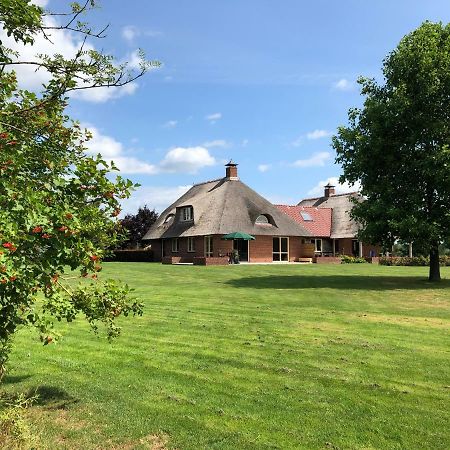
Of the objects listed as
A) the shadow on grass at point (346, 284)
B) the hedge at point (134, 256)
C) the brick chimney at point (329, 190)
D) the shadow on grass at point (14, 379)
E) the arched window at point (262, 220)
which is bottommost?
the shadow on grass at point (14, 379)

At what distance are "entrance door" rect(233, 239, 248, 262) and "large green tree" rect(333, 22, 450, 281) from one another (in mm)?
20015

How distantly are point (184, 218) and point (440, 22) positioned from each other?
28.8 meters

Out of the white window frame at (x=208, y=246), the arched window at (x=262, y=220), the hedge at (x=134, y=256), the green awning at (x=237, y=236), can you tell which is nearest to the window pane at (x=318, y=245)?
the arched window at (x=262, y=220)

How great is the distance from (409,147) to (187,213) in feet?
88.0

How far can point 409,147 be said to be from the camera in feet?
71.8

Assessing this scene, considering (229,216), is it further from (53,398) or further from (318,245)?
(53,398)

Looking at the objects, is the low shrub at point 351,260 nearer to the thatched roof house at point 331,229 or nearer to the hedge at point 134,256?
the thatched roof house at point 331,229

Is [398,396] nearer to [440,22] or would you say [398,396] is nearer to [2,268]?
[2,268]

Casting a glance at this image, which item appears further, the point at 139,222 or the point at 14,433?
the point at 139,222

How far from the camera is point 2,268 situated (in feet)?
11.5

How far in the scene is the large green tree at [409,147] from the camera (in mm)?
20750

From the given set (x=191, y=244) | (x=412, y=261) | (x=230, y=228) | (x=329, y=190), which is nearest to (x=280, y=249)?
(x=230, y=228)

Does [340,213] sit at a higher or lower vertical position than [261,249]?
higher

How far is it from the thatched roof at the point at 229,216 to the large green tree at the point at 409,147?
1968 cm
